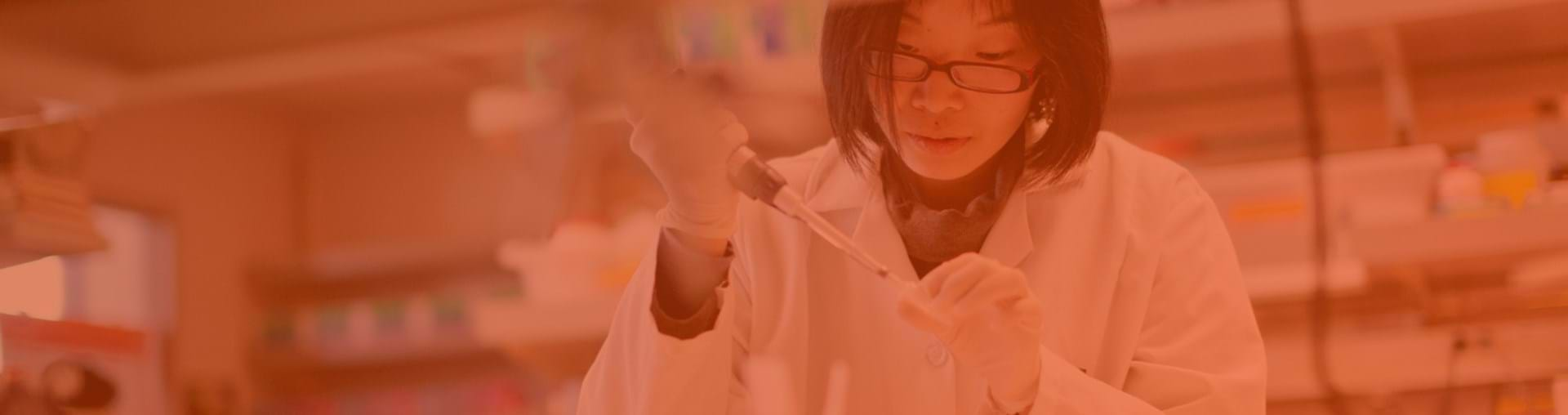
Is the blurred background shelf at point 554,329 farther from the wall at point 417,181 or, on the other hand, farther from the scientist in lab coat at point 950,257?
the scientist in lab coat at point 950,257

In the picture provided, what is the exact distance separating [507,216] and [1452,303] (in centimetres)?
159

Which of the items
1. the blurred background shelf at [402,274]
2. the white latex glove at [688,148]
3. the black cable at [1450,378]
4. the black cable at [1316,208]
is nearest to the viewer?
the white latex glove at [688,148]

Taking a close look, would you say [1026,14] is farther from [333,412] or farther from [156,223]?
[333,412]

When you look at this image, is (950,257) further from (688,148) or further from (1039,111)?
(688,148)

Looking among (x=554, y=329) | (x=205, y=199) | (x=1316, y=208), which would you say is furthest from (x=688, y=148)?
(x=554, y=329)

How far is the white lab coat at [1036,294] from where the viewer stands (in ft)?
3.12

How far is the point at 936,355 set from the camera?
3.26ft

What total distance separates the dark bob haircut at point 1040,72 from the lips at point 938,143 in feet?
0.11

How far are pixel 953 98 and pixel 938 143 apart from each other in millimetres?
56

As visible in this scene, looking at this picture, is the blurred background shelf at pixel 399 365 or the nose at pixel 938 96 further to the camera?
the blurred background shelf at pixel 399 365

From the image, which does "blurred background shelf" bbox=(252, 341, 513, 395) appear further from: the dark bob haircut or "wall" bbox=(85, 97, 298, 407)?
the dark bob haircut

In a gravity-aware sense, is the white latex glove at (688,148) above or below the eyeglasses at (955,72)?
below

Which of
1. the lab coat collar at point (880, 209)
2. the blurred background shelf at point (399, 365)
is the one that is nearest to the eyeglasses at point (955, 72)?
the lab coat collar at point (880, 209)

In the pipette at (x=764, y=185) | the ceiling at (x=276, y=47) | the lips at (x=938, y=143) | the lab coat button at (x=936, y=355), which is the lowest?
the lab coat button at (x=936, y=355)
